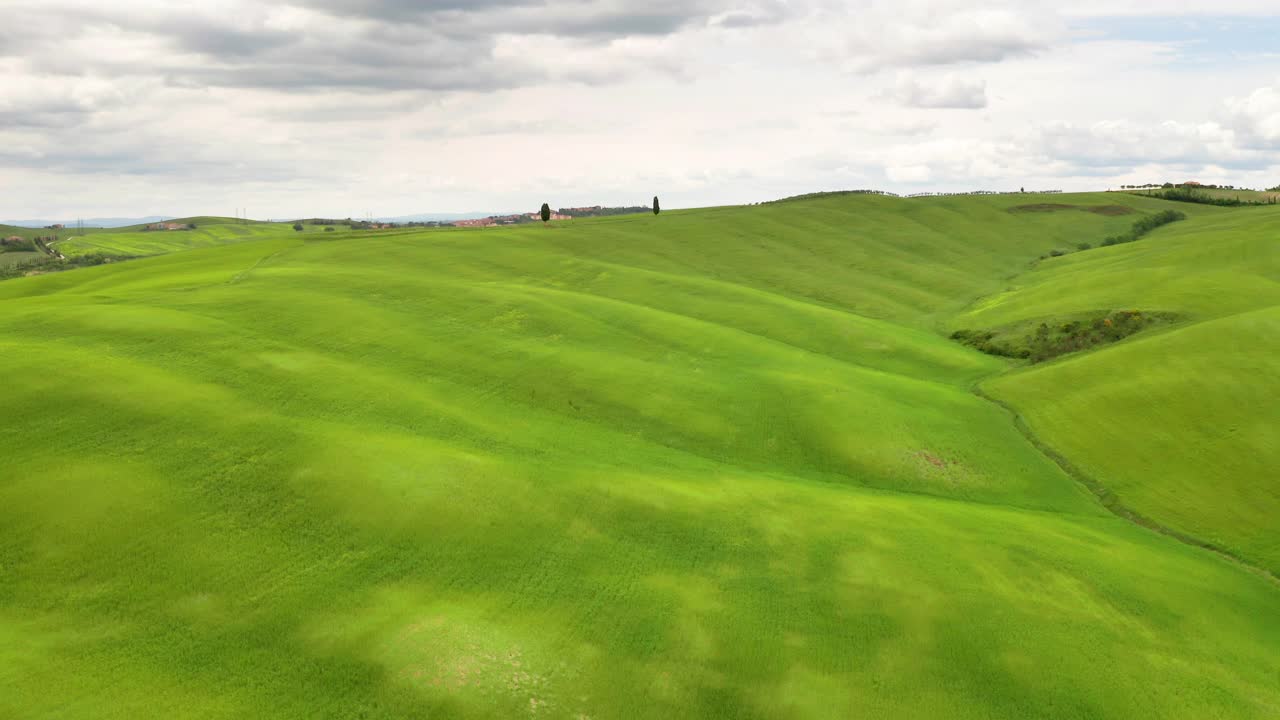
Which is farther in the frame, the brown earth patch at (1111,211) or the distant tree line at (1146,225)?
the brown earth patch at (1111,211)

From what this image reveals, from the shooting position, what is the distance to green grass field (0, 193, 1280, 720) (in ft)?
77.6

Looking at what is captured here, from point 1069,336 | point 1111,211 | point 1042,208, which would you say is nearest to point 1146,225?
point 1111,211

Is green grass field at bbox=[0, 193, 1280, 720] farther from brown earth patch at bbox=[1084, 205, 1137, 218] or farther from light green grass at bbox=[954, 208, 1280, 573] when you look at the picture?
brown earth patch at bbox=[1084, 205, 1137, 218]

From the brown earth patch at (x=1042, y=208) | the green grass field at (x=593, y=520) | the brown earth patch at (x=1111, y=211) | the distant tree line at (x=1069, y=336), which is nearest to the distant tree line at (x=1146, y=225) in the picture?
the brown earth patch at (x=1111, y=211)

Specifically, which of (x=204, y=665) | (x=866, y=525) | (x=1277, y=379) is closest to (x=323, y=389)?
(x=204, y=665)

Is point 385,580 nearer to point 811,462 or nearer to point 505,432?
point 505,432

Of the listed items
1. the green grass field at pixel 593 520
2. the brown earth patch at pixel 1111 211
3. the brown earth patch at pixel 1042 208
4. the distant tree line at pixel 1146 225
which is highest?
the brown earth patch at pixel 1042 208

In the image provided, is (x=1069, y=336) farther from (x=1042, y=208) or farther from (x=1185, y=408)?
(x=1042, y=208)

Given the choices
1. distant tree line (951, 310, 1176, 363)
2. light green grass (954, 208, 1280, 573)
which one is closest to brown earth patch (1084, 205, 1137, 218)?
light green grass (954, 208, 1280, 573)

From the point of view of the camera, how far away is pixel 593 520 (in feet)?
104

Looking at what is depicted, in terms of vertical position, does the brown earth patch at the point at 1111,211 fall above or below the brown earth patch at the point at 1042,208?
below

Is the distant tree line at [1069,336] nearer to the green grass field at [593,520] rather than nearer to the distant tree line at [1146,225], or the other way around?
the green grass field at [593,520]

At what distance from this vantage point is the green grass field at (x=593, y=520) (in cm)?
2364

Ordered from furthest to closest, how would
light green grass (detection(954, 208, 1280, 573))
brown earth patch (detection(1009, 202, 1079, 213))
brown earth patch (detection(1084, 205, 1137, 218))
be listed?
brown earth patch (detection(1084, 205, 1137, 218)), brown earth patch (detection(1009, 202, 1079, 213)), light green grass (detection(954, 208, 1280, 573))
